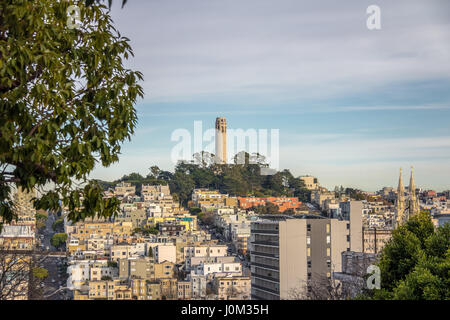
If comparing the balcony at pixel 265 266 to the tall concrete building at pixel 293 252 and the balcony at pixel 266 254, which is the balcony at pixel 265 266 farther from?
the balcony at pixel 266 254

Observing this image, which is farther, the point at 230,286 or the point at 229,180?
the point at 229,180

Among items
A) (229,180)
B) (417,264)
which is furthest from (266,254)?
(229,180)

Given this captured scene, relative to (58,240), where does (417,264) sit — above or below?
above

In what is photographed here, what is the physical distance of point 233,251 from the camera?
44.7 metres

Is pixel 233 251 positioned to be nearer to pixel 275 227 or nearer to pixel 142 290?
pixel 142 290

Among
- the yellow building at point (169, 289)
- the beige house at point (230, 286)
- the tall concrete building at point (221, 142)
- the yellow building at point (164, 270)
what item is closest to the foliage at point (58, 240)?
the yellow building at point (164, 270)

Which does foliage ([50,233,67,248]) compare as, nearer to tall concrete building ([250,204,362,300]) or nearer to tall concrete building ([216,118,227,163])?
tall concrete building ([250,204,362,300])

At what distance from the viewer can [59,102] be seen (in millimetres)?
2990

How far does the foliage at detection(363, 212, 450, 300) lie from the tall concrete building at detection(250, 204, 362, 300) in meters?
12.4

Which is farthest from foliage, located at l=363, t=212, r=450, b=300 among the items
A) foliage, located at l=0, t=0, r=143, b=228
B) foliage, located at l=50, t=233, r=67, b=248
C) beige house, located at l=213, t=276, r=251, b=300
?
foliage, located at l=50, t=233, r=67, b=248

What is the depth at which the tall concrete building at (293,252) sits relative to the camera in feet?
72.3

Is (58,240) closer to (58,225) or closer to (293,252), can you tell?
(58,225)

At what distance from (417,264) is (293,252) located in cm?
1495

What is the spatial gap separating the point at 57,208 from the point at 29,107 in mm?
449
